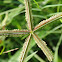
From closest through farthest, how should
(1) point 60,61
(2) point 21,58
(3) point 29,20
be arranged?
(2) point 21,58, (3) point 29,20, (1) point 60,61

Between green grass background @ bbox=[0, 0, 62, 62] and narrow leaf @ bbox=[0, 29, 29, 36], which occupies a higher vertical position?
narrow leaf @ bbox=[0, 29, 29, 36]

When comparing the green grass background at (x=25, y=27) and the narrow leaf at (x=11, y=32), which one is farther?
the green grass background at (x=25, y=27)

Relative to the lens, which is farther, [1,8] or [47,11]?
[1,8]

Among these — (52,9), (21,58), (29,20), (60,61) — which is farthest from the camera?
(52,9)

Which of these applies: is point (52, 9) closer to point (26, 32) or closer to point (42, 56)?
point (42, 56)

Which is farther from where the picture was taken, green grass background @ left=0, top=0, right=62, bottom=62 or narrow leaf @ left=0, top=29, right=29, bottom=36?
green grass background @ left=0, top=0, right=62, bottom=62

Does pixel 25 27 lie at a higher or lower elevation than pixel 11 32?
lower

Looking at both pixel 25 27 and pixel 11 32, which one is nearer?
pixel 11 32

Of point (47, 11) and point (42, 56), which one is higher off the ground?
point (47, 11)

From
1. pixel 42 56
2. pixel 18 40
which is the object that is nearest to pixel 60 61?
pixel 42 56

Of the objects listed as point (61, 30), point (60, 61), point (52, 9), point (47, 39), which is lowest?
point (60, 61)

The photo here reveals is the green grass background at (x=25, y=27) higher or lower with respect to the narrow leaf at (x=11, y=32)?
lower
